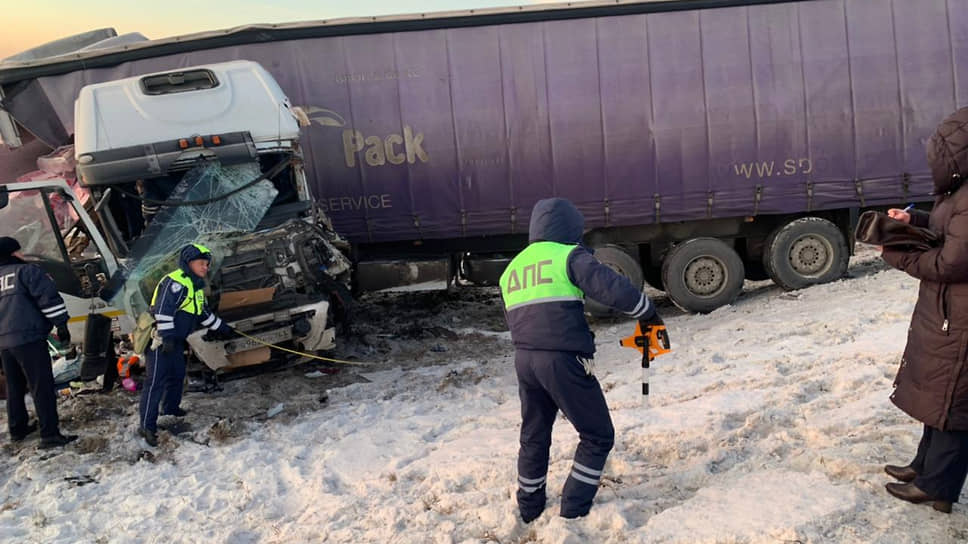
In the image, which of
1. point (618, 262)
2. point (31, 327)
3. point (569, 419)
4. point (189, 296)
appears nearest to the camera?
point (569, 419)

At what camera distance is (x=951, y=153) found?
9.90 feet

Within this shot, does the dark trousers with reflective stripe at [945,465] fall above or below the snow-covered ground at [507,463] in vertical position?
above

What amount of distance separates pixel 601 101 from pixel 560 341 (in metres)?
5.81

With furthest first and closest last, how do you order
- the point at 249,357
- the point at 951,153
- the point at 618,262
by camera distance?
the point at 618,262 → the point at 249,357 → the point at 951,153

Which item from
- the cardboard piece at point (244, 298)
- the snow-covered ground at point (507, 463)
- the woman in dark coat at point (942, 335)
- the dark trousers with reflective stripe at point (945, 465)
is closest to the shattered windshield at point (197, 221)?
the cardboard piece at point (244, 298)

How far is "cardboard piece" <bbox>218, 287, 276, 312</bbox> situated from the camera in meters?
6.51

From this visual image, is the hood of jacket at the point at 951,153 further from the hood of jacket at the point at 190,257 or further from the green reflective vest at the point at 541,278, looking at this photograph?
the hood of jacket at the point at 190,257

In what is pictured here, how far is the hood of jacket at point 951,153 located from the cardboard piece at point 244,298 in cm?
546

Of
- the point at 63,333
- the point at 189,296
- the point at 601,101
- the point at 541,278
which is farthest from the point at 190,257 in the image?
the point at 601,101

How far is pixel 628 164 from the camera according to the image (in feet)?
28.3

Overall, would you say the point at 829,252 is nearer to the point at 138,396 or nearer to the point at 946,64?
the point at 946,64

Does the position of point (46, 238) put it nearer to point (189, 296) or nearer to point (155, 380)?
point (189, 296)

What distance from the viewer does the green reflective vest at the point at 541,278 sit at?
11.5ft

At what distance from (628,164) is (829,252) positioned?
2.94 m
